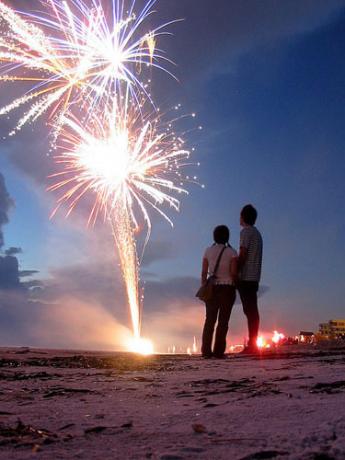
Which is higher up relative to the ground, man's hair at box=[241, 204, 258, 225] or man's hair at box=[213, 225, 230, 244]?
man's hair at box=[241, 204, 258, 225]

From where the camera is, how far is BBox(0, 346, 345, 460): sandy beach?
2.16m

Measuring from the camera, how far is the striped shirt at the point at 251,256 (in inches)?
336

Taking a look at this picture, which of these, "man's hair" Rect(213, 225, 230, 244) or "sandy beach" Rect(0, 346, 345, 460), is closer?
"sandy beach" Rect(0, 346, 345, 460)

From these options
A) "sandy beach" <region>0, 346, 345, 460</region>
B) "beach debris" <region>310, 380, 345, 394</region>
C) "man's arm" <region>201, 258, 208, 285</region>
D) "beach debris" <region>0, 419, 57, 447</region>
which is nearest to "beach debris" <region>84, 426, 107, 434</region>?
"sandy beach" <region>0, 346, 345, 460</region>

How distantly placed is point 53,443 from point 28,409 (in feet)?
4.20

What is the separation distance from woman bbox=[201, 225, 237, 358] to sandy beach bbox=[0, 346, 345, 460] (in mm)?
3542

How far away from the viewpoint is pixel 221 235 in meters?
8.95

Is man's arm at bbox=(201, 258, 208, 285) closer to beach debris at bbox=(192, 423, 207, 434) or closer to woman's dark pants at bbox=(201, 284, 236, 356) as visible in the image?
woman's dark pants at bbox=(201, 284, 236, 356)

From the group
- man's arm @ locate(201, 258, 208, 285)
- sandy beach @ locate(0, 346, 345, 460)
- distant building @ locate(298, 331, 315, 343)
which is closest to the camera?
sandy beach @ locate(0, 346, 345, 460)

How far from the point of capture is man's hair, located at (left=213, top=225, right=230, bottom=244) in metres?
8.92

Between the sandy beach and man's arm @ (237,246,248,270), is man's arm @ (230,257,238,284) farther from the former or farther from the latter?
the sandy beach

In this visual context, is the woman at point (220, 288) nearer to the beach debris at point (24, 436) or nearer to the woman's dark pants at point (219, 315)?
the woman's dark pants at point (219, 315)

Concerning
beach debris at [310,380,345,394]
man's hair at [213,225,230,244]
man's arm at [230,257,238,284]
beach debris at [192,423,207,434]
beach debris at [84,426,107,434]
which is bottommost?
beach debris at [84,426,107,434]

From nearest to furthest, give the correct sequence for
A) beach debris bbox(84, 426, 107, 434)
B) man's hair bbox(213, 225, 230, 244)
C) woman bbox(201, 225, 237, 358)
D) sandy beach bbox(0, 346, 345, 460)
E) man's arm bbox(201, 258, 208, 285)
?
1. sandy beach bbox(0, 346, 345, 460)
2. beach debris bbox(84, 426, 107, 434)
3. woman bbox(201, 225, 237, 358)
4. man's arm bbox(201, 258, 208, 285)
5. man's hair bbox(213, 225, 230, 244)
